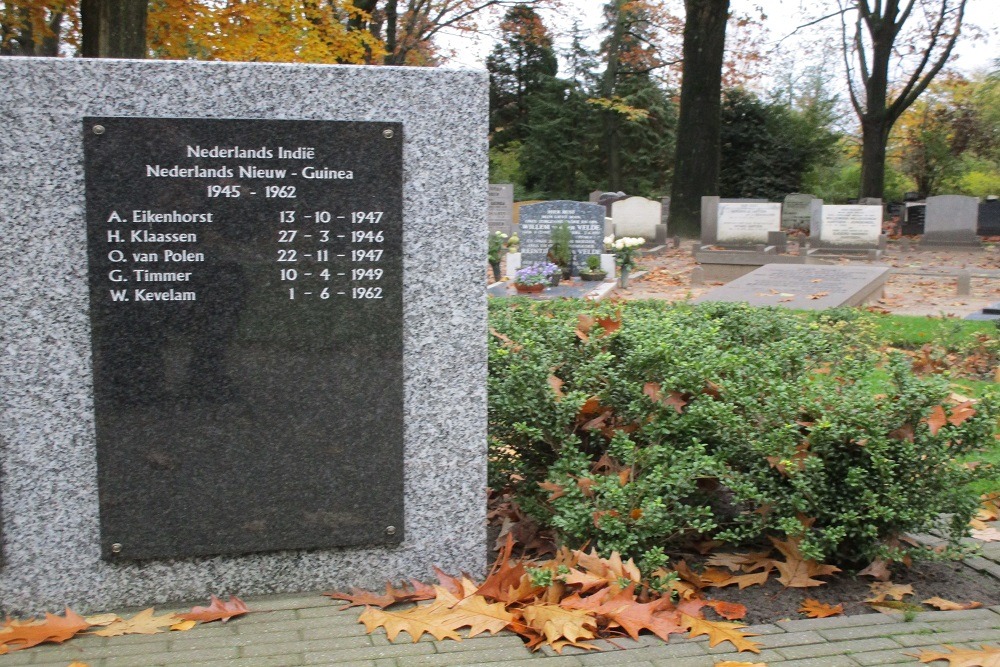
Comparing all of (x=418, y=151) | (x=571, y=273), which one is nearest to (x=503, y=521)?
(x=418, y=151)

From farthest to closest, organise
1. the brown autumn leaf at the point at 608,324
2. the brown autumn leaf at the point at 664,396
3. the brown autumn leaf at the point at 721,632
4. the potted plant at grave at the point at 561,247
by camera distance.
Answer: the potted plant at grave at the point at 561,247, the brown autumn leaf at the point at 608,324, the brown autumn leaf at the point at 664,396, the brown autumn leaf at the point at 721,632

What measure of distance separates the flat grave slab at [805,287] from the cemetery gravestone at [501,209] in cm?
1003

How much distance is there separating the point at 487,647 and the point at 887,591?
153 cm

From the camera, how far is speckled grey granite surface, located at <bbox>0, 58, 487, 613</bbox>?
11.2ft

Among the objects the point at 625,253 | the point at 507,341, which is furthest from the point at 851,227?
the point at 507,341

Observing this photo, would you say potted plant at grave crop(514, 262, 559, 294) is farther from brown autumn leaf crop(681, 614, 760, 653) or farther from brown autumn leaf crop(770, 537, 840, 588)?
brown autumn leaf crop(681, 614, 760, 653)

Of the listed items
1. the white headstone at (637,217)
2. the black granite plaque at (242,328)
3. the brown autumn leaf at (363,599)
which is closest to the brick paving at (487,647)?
the brown autumn leaf at (363,599)

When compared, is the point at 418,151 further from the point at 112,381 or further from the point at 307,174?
the point at 112,381

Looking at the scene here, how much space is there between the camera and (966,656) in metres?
2.99

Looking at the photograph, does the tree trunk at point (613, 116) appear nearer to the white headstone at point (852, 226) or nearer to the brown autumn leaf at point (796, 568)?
the white headstone at point (852, 226)

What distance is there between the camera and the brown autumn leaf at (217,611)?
11.3 ft

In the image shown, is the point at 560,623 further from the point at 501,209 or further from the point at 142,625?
the point at 501,209

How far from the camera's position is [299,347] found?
3580mm

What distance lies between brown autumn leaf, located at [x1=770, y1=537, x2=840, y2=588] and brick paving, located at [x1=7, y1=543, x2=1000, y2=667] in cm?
27
